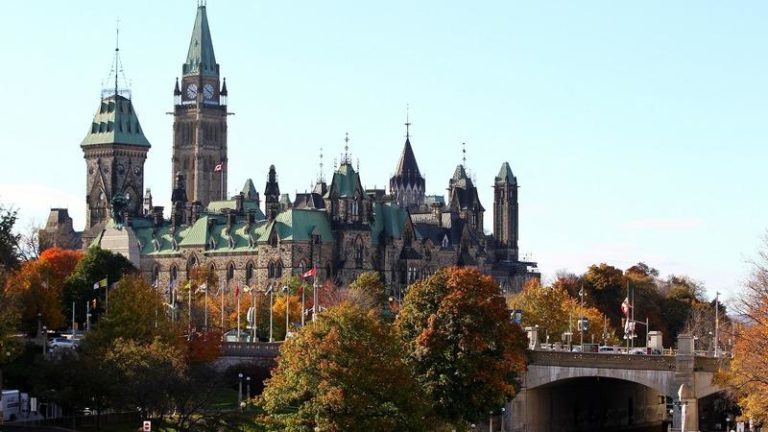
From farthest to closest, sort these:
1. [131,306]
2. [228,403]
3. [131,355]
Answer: [131,306]
[228,403]
[131,355]

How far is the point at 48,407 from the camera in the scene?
110125mm

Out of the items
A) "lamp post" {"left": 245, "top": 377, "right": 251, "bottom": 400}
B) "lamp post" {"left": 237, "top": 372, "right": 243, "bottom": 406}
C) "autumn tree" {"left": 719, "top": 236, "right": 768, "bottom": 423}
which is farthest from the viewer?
"lamp post" {"left": 245, "top": 377, "right": 251, "bottom": 400}

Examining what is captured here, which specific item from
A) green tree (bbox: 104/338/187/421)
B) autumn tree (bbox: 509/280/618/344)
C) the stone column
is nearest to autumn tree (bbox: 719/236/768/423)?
the stone column

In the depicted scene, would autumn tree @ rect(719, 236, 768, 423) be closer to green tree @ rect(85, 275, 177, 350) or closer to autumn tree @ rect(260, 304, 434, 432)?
autumn tree @ rect(260, 304, 434, 432)

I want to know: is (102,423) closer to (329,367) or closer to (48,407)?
(48,407)

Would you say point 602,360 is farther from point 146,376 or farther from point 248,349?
point 248,349

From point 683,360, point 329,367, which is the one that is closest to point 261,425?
point 329,367

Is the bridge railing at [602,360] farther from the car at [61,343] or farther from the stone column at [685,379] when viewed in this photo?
the car at [61,343]

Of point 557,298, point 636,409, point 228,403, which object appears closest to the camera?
point 228,403

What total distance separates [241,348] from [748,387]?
1915 inches

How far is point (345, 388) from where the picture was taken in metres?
88.8

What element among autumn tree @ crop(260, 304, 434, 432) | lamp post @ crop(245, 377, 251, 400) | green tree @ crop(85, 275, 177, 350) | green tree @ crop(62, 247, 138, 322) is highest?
green tree @ crop(62, 247, 138, 322)

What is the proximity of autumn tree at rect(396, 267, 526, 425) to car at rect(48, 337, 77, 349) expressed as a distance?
104ft

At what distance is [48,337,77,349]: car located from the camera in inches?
4969
